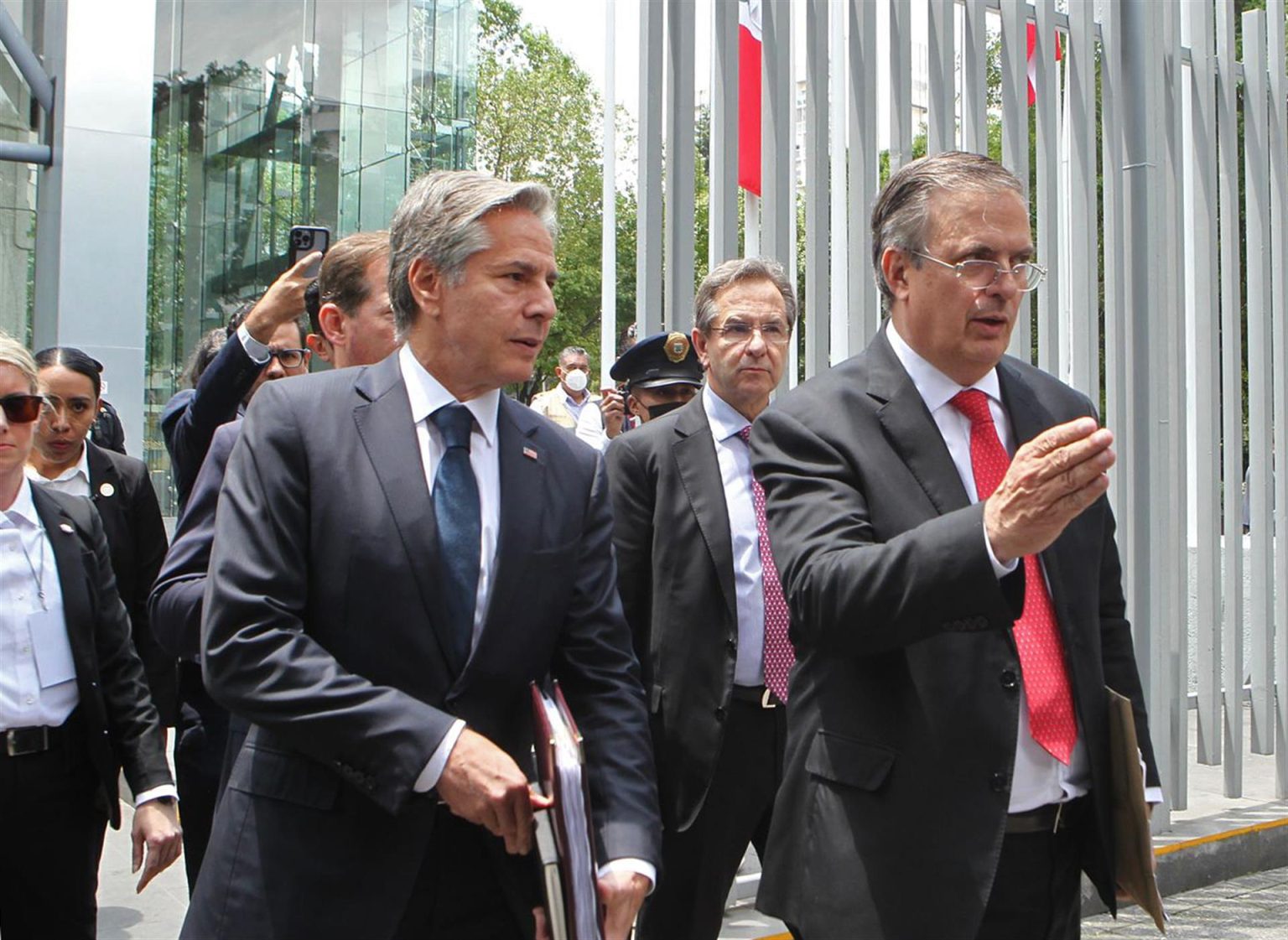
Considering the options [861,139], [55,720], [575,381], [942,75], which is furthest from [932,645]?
[575,381]

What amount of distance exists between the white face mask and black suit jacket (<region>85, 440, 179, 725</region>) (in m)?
7.11

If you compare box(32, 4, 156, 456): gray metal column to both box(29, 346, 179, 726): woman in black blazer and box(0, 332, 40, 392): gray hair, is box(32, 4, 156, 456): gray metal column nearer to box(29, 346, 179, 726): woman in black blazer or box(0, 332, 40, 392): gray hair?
box(29, 346, 179, 726): woman in black blazer

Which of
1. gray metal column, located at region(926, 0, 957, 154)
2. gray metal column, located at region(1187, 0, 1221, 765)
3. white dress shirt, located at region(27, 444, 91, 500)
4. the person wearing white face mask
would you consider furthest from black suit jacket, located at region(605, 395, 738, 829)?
the person wearing white face mask

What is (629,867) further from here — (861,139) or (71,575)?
(861,139)

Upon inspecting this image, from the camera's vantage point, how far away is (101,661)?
3.24m

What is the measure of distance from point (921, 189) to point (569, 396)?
9.08 m

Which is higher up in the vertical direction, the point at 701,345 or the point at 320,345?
the point at 701,345

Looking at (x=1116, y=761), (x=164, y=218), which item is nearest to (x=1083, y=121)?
(x=1116, y=761)

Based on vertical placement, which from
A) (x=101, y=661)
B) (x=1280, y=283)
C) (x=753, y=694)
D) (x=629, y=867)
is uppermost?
(x=1280, y=283)

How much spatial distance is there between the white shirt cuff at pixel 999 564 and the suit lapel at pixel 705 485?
1524 mm

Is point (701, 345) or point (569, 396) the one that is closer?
point (701, 345)

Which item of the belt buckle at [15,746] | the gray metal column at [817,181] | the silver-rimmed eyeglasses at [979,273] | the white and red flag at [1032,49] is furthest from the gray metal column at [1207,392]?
the belt buckle at [15,746]

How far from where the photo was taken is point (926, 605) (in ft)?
6.92

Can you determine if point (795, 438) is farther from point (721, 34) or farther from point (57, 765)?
point (721, 34)
